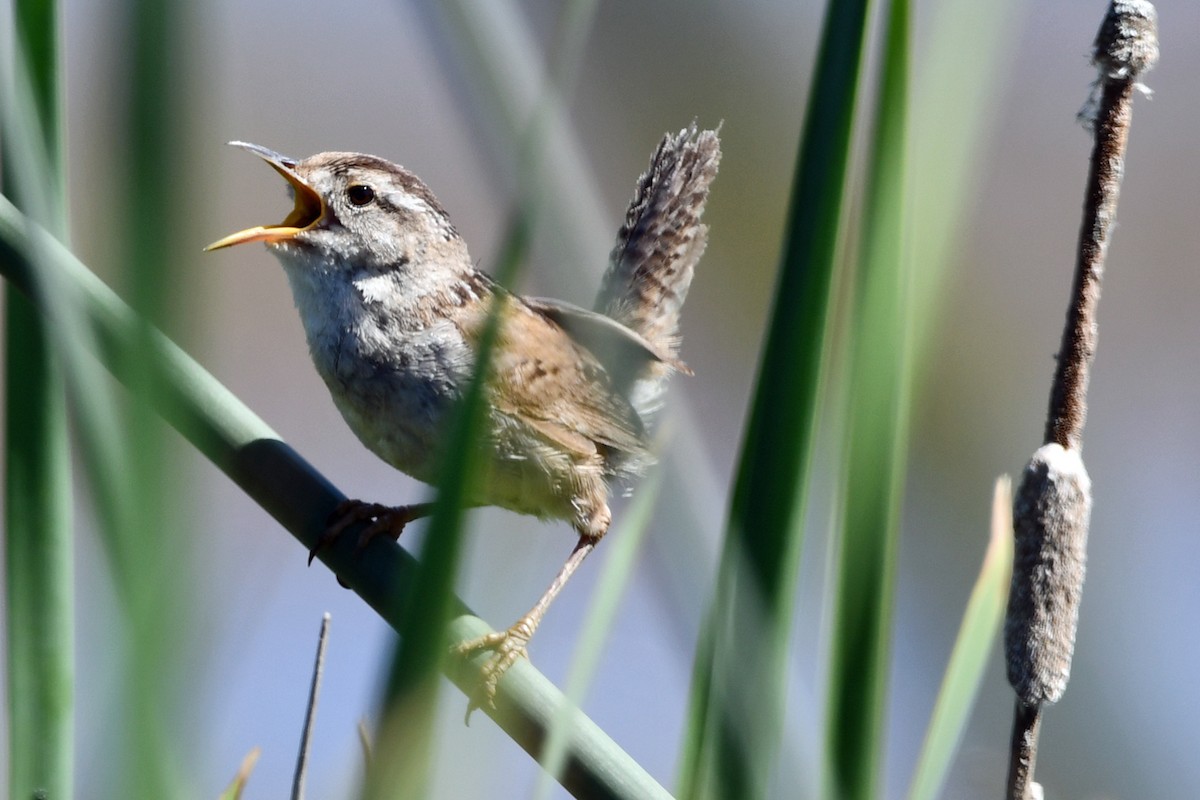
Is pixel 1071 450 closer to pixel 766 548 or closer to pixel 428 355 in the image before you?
pixel 766 548

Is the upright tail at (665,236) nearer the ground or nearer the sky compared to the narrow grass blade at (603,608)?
nearer the sky

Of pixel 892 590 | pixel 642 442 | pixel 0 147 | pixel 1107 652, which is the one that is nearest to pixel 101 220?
pixel 0 147

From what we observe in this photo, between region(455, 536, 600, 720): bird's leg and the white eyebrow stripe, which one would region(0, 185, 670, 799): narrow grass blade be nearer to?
region(455, 536, 600, 720): bird's leg

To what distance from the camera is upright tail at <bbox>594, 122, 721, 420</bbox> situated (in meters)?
2.71

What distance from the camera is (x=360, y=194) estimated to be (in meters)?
2.23

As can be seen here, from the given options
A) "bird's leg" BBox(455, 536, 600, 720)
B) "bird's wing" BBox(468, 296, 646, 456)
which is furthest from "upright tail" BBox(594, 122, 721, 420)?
"bird's leg" BBox(455, 536, 600, 720)

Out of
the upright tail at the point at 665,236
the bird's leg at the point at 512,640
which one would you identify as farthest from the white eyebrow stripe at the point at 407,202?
the bird's leg at the point at 512,640

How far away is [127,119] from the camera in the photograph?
0.68 meters

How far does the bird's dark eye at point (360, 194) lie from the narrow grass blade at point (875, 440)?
1.45 meters

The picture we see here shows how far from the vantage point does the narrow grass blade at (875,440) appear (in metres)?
0.84

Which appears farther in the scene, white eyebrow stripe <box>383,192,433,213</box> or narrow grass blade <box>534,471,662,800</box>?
white eyebrow stripe <box>383,192,433,213</box>

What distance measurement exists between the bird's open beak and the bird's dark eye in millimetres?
52

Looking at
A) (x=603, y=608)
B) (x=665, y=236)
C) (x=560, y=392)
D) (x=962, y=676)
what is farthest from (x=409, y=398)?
(x=962, y=676)

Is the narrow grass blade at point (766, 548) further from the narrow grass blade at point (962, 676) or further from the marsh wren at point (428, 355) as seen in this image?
the marsh wren at point (428, 355)
